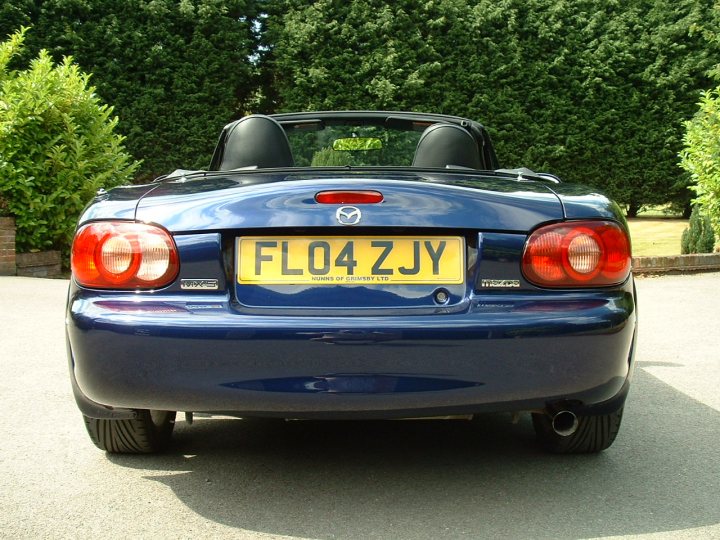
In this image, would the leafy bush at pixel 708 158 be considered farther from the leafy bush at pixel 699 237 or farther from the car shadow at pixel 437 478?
the car shadow at pixel 437 478

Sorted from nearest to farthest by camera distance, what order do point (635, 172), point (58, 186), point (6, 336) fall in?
1. point (6, 336)
2. point (58, 186)
3. point (635, 172)

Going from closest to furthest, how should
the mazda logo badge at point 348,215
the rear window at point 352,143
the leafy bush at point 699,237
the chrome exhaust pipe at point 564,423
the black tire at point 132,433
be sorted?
the mazda logo badge at point 348,215 < the chrome exhaust pipe at point 564,423 < the black tire at point 132,433 < the rear window at point 352,143 < the leafy bush at point 699,237

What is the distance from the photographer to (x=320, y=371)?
256 cm

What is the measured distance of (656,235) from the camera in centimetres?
1575

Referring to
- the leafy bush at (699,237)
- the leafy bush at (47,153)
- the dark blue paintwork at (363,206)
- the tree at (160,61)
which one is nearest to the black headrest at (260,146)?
the dark blue paintwork at (363,206)

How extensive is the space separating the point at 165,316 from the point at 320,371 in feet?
1.66

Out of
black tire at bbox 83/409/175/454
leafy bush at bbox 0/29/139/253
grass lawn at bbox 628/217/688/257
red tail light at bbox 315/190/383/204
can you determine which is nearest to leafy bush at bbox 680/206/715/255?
grass lawn at bbox 628/217/688/257

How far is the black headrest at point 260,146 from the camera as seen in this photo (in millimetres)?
3814

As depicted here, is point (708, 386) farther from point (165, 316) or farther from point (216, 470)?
point (165, 316)

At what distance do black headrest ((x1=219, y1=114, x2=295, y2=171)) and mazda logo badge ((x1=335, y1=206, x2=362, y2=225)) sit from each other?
3.94ft

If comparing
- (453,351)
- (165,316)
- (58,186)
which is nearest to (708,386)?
(453,351)

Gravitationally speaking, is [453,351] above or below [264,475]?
above

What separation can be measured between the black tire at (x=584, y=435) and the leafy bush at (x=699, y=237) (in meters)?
8.60

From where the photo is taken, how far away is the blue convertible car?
2.57 meters
